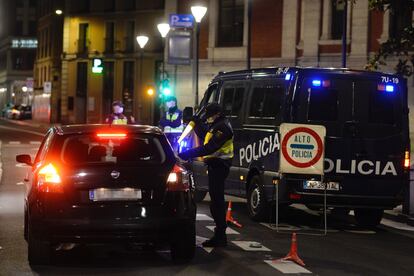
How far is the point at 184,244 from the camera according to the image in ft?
26.7

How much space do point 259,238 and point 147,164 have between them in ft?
9.02

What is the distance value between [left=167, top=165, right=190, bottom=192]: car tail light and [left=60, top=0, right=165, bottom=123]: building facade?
4659cm

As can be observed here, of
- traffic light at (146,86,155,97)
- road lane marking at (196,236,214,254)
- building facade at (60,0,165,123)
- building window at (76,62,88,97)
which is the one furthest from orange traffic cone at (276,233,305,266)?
building window at (76,62,88,97)

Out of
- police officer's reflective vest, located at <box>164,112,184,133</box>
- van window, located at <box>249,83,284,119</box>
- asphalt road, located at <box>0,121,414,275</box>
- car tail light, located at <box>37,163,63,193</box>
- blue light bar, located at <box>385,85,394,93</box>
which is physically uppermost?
blue light bar, located at <box>385,85,394,93</box>

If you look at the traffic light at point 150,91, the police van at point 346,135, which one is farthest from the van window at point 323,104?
the traffic light at point 150,91

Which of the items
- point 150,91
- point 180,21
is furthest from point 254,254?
point 150,91

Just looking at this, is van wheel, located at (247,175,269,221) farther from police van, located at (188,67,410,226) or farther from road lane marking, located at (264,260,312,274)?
road lane marking, located at (264,260,312,274)

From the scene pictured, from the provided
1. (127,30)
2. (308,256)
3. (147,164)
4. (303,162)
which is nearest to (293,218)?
(303,162)

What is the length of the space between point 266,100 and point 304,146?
142 centimetres

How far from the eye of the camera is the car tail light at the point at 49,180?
25.1 ft

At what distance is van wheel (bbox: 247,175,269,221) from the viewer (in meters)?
11.5

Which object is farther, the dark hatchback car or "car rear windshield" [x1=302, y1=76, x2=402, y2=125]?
"car rear windshield" [x1=302, y1=76, x2=402, y2=125]

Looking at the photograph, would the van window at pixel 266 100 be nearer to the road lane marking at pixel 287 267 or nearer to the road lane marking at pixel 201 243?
the road lane marking at pixel 201 243

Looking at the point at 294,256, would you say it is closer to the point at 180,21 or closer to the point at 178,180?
the point at 178,180
